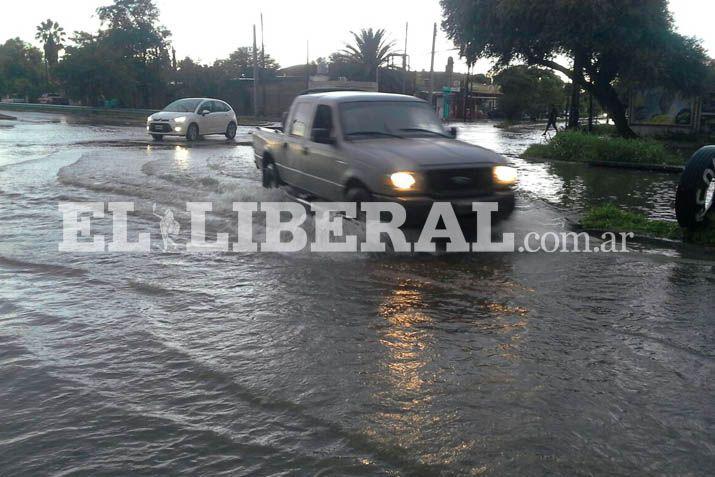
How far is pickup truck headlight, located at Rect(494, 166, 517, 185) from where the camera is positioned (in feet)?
25.7

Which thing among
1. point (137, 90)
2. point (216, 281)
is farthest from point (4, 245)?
point (137, 90)

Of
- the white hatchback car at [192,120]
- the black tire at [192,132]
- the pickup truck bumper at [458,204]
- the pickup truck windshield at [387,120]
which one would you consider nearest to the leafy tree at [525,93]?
the white hatchback car at [192,120]

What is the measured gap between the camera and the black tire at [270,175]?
1104 centimetres

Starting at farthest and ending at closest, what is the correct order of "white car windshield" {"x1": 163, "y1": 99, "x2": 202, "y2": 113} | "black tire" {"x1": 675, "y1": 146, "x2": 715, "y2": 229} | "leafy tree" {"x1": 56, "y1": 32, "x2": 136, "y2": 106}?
"leafy tree" {"x1": 56, "y1": 32, "x2": 136, "y2": 106}
"white car windshield" {"x1": 163, "y1": 99, "x2": 202, "y2": 113}
"black tire" {"x1": 675, "y1": 146, "x2": 715, "y2": 229}

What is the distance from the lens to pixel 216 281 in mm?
6500

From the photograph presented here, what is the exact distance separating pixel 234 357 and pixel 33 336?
1.58 m

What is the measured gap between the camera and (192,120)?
81.4 feet

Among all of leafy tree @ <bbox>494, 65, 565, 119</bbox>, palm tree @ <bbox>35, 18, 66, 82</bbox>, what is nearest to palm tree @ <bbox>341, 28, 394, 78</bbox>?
leafy tree @ <bbox>494, 65, 565, 119</bbox>

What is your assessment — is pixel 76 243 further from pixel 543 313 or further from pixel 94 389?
pixel 543 313

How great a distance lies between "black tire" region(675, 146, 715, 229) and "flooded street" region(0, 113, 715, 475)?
0.59 meters

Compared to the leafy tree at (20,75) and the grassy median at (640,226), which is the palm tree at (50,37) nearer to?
the leafy tree at (20,75)

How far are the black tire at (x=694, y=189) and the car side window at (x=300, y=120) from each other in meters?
4.96

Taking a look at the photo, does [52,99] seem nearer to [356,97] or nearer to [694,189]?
[356,97]

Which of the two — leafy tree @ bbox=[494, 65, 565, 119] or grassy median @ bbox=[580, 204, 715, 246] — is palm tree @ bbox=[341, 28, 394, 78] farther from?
grassy median @ bbox=[580, 204, 715, 246]
